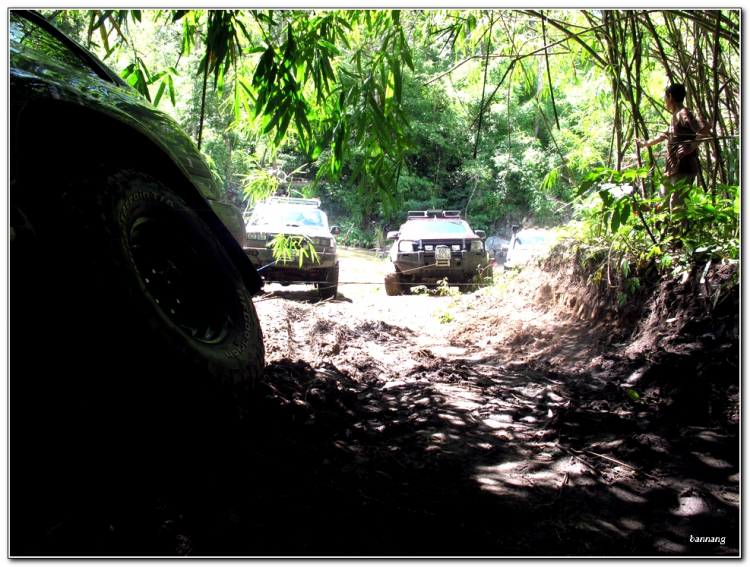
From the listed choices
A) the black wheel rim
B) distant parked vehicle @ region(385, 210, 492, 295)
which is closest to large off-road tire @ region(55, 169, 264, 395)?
the black wheel rim

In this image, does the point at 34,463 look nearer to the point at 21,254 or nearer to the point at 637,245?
the point at 21,254

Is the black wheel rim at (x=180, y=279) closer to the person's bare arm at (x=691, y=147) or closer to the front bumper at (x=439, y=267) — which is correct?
the person's bare arm at (x=691, y=147)

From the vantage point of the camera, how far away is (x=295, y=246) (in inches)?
296

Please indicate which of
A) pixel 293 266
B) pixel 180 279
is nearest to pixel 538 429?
pixel 180 279

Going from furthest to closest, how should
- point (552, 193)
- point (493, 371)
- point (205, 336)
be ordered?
point (552, 193) → point (493, 371) → point (205, 336)

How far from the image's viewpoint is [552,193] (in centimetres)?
1491

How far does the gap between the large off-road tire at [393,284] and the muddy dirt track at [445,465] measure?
6039 millimetres

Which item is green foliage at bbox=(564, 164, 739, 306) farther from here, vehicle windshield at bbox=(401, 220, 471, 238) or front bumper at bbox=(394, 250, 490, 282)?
vehicle windshield at bbox=(401, 220, 471, 238)

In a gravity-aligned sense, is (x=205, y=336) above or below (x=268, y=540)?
above

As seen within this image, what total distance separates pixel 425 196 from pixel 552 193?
11.6 ft

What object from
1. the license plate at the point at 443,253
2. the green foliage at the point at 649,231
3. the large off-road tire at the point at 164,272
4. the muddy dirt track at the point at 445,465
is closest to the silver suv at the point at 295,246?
the license plate at the point at 443,253

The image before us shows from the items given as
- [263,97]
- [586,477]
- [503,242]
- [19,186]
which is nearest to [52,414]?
[19,186]

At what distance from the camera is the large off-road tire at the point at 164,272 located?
1.56 m

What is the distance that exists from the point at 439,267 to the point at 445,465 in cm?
784
